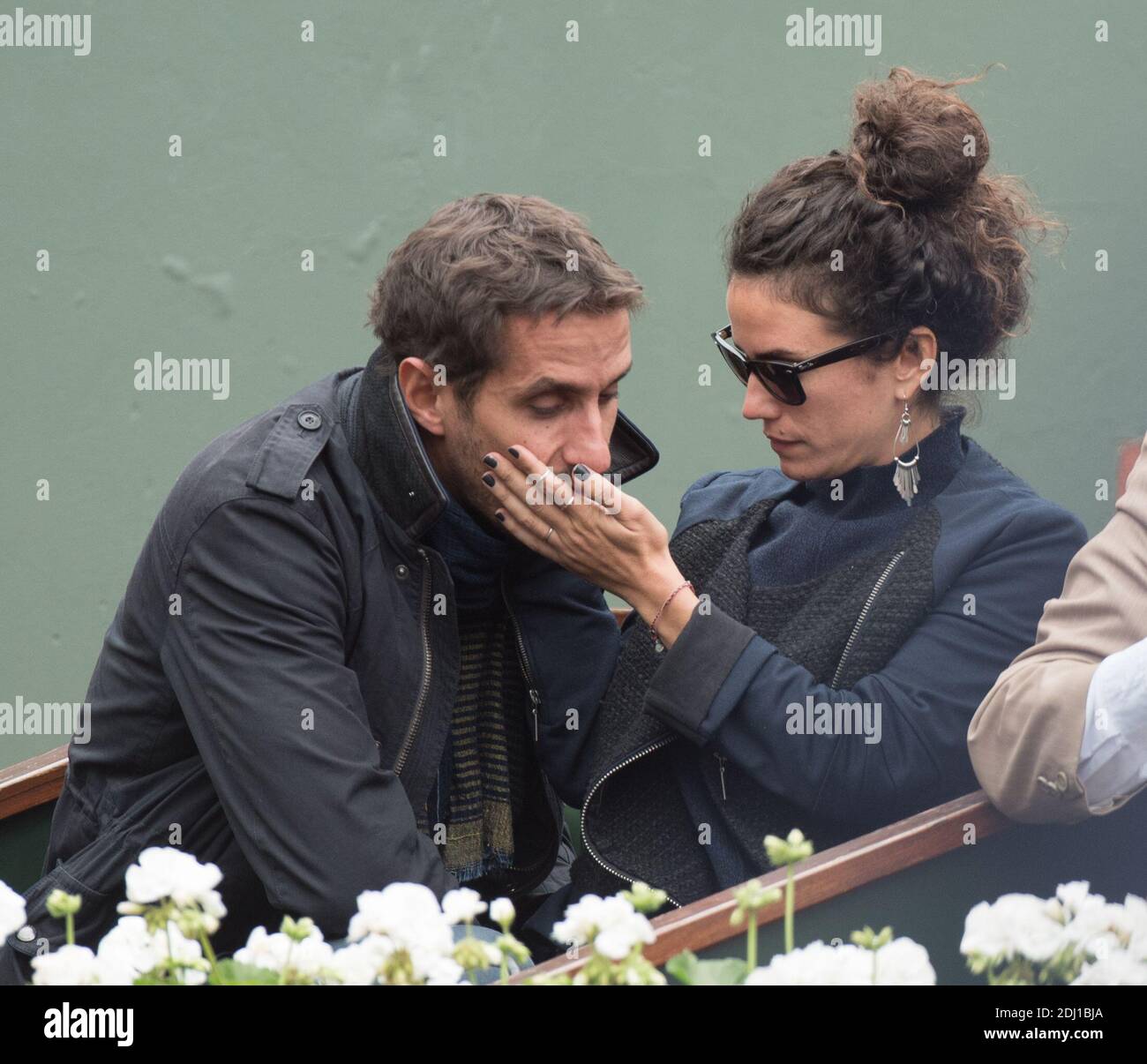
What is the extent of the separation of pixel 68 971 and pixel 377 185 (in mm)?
2995

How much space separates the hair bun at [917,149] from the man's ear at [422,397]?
2.33 feet

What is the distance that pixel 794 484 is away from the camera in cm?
255

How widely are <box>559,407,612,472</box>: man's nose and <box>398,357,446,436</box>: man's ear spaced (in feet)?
0.63

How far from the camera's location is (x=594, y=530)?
Answer: 2.18 m

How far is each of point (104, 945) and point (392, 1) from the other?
10.0ft

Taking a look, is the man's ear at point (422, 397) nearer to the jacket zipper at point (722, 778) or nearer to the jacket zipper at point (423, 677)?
the jacket zipper at point (423, 677)

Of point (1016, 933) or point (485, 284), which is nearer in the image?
point (1016, 933)

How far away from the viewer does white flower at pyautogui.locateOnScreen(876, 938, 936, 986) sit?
933 millimetres

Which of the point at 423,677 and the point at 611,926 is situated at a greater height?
the point at 423,677

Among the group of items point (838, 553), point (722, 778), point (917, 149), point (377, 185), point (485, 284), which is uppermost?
point (377, 185)

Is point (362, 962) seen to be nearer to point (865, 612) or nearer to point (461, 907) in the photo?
point (461, 907)
